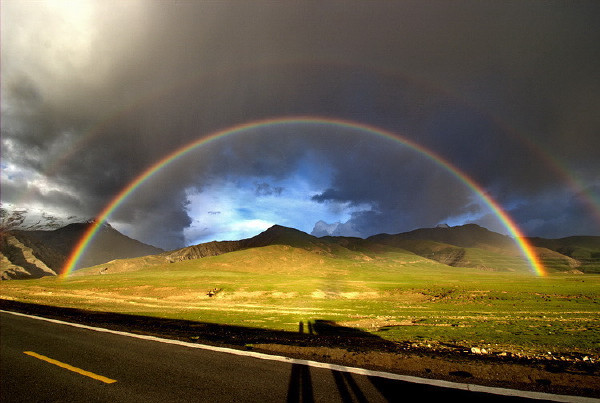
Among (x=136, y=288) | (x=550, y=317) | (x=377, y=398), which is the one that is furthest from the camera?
(x=136, y=288)

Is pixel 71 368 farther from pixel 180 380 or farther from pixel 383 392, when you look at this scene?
pixel 383 392

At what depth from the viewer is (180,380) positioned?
27.4 ft

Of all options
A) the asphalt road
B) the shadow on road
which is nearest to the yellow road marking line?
the asphalt road

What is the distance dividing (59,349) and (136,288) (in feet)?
254

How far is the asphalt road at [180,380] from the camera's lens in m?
7.18

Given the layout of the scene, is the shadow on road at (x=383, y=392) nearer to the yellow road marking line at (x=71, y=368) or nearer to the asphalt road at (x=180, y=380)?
the asphalt road at (x=180, y=380)

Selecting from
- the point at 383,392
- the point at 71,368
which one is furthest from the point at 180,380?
the point at 383,392

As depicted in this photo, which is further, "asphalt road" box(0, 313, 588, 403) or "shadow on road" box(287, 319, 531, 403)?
"asphalt road" box(0, 313, 588, 403)

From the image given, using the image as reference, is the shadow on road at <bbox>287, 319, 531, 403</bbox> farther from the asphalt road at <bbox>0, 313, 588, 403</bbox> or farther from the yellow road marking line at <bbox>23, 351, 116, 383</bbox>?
the yellow road marking line at <bbox>23, 351, 116, 383</bbox>

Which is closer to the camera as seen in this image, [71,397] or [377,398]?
[377,398]

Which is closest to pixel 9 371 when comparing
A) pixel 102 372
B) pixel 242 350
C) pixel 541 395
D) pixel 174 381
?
pixel 102 372

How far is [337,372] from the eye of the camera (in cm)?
864

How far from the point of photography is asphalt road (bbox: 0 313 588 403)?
7.18 m

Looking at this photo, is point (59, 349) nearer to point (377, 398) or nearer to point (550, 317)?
point (377, 398)
